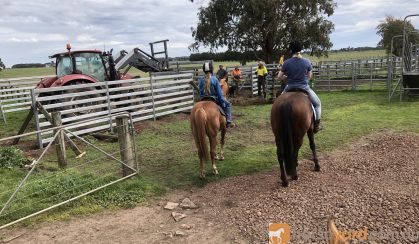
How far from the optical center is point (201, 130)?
6023 millimetres

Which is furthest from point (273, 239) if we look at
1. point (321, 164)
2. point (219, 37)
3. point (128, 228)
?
point (219, 37)

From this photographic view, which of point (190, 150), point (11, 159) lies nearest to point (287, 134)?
point (190, 150)

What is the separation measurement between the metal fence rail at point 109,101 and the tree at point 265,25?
14.5m

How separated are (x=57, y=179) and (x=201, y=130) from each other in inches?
99.9

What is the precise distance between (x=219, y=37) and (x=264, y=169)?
2349 centimetres

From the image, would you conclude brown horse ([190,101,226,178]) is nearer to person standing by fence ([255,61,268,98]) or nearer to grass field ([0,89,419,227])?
grass field ([0,89,419,227])

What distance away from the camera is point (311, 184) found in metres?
5.50

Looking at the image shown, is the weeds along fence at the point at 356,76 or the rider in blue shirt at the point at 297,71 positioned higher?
the rider in blue shirt at the point at 297,71

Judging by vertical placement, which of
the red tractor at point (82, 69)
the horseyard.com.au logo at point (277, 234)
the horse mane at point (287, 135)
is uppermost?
the red tractor at point (82, 69)

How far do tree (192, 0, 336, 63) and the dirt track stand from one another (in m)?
22.7

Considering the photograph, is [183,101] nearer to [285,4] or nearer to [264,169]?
Answer: [264,169]

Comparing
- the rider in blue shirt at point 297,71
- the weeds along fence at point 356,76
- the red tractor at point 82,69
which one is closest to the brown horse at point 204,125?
the rider in blue shirt at point 297,71

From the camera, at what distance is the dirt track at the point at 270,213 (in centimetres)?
412

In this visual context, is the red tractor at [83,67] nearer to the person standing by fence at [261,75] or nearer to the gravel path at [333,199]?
the gravel path at [333,199]
